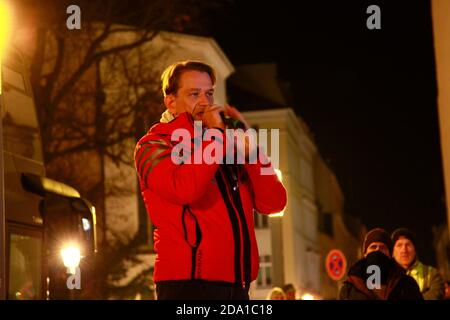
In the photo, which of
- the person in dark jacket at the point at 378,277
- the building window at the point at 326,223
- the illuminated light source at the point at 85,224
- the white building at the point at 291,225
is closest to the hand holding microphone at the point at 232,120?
the person in dark jacket at the point at 378,277

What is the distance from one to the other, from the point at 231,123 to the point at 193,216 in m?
0.35

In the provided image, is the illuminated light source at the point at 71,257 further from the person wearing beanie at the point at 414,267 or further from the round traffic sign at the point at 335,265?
the round traffic sign at the point at 335,265

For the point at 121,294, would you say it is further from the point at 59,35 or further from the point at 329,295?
the point at 329,295

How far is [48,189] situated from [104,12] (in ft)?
49.6

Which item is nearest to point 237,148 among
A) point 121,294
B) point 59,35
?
point 59,35

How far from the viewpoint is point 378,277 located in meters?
5.89

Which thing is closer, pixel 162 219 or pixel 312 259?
pixel 162 219

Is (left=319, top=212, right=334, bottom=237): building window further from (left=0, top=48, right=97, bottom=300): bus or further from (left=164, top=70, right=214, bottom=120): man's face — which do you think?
(left=164, top=70, right=214, bottom=120): man's face

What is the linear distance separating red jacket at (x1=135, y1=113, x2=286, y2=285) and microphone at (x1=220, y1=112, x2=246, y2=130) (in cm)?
7

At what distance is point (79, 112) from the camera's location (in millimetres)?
25312

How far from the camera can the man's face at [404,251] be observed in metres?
7.60

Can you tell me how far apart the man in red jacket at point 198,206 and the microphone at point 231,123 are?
12 mm

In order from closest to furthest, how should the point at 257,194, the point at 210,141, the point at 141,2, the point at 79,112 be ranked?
the point at 210,141
the point at 257,194
the point at 141,2
the point at 79,112

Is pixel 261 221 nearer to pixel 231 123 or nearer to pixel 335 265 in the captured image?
pixel 335 265
